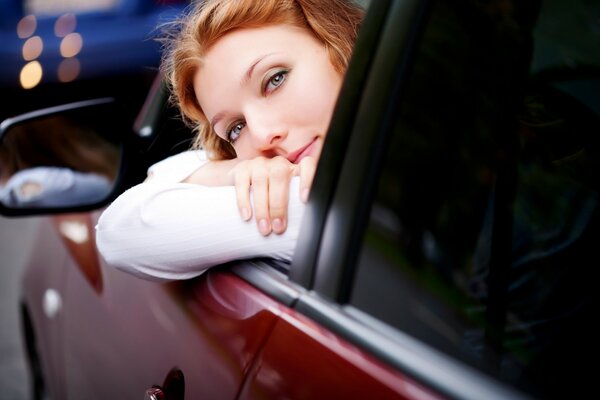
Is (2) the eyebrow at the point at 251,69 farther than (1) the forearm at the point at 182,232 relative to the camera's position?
Yes

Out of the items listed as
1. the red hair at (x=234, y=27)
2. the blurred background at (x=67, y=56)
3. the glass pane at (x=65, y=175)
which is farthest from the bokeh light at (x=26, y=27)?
the red hair at (x=234, y=27)

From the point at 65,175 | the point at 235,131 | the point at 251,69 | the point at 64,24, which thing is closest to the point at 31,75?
the point at 64,24

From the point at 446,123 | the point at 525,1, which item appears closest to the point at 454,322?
the point at 446,123

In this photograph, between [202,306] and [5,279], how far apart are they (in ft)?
12.2

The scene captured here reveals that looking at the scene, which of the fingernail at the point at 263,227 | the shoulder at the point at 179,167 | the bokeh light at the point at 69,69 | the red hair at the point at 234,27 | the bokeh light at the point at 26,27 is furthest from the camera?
the bokeh light at the point at 69,69

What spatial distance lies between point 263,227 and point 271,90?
1.16ft

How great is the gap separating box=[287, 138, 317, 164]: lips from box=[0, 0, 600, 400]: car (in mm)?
267

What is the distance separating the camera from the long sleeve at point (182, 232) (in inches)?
57.6

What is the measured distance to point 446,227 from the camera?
1167mm

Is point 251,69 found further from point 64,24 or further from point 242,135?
point 64,24

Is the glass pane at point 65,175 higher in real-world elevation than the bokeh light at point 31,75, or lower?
higher

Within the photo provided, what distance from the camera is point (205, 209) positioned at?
148 centimetres

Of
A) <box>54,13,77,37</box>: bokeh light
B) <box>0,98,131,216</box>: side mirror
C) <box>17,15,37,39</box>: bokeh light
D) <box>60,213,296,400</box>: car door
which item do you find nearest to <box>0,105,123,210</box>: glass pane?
<box>0,98,131,216</box>: side mirror

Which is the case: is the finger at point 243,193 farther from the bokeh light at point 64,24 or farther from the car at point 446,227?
the bokeh light at point 64,24
